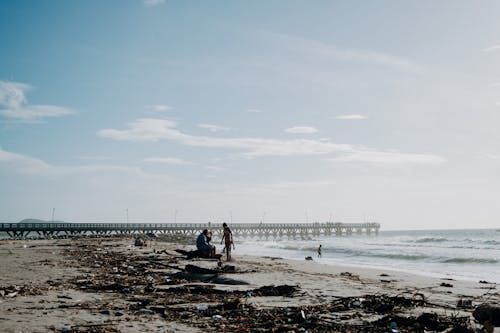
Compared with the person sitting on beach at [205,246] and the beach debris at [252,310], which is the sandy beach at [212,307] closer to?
the beach debris at [252,310]

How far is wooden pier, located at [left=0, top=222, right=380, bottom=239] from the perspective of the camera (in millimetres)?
63219

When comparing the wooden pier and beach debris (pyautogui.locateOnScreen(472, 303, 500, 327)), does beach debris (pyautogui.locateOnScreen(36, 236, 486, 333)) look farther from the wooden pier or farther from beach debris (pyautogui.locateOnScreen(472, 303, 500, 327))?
the wooden pier

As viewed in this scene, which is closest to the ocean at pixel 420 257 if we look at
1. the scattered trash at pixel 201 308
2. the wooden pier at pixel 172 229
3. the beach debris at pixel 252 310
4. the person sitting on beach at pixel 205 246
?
the person sitting on beach at pixel 205 246

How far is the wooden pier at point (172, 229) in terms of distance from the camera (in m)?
63.2

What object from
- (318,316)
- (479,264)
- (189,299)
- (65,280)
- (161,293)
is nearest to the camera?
(318,316)

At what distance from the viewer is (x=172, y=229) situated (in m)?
83.9

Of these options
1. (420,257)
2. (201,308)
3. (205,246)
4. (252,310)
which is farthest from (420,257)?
(201,308)

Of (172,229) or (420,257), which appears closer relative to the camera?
(420,257)

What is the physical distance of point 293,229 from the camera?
4055 inches

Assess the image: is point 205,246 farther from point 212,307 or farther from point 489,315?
point 489,315

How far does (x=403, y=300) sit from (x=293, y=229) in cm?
9705

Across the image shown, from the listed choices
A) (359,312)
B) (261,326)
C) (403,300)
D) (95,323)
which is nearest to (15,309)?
(95,323)

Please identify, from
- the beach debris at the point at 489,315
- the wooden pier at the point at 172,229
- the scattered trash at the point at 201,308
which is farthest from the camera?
the wooden pier at the point at 172,229

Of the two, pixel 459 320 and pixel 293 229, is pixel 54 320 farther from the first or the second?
pixel 293 229
